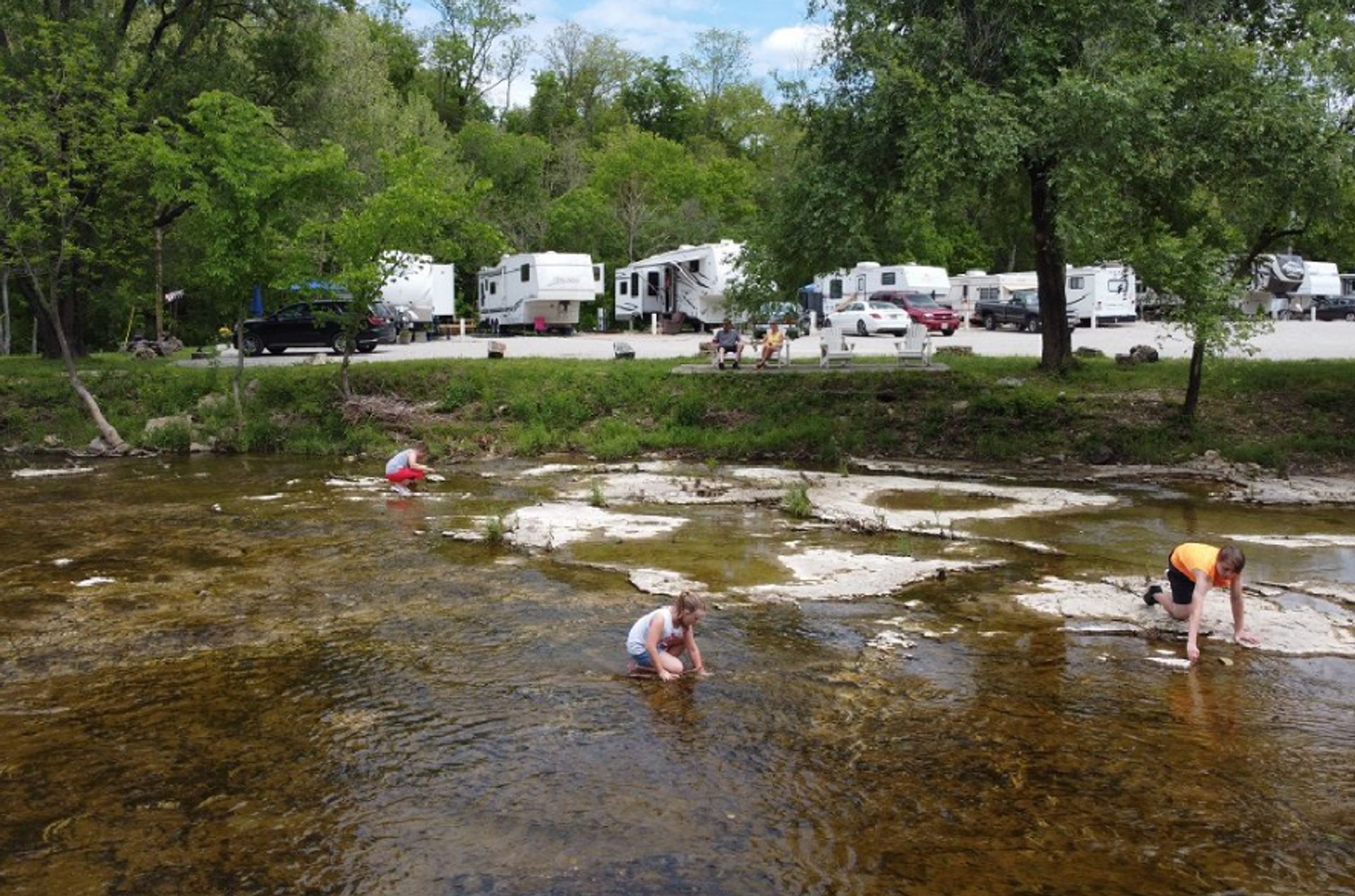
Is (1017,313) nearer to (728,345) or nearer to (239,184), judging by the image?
(728,345)

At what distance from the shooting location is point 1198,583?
982cm

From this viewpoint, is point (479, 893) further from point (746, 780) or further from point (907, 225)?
point (907, 225)

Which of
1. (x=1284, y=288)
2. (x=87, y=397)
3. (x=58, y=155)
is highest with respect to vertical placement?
(x=58, y=155)

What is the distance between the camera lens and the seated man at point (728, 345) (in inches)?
1065

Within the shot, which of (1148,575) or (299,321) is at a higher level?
(299,321)

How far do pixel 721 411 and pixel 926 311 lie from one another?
63.7 ft

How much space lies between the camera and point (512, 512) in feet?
54.3

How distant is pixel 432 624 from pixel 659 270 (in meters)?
36.9

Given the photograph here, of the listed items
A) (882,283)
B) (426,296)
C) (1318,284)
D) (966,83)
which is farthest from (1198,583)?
(1318,284)

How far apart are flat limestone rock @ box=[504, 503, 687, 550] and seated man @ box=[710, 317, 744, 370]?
10977 mm

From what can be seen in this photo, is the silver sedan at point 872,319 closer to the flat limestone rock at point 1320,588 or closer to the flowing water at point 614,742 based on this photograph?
the flowing water at point 614,742

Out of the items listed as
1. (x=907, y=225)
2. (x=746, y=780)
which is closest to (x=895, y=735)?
(x=746, y=780)

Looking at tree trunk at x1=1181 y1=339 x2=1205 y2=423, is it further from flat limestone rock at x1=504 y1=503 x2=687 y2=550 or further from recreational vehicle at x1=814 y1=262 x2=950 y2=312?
recreational vehicle at x1=814 y1=262 x2=950 y2=312

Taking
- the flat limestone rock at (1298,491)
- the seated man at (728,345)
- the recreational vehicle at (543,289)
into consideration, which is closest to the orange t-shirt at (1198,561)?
the flat limestone rock at (1298,491)
